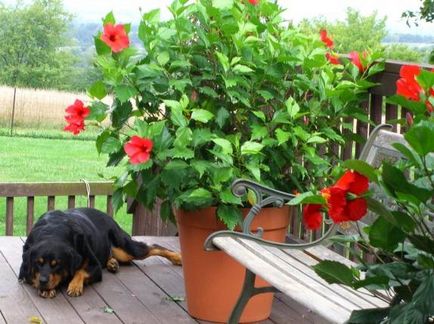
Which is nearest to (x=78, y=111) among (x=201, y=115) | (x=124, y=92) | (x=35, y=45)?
(x=124, y=92)

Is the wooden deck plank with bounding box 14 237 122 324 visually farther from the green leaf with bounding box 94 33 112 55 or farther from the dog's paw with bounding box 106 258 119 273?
the green leaf with bounding box 94 33 112 55

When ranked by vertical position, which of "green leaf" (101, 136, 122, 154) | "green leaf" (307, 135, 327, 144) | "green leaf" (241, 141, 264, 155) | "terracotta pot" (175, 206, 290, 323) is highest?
"green leaf" (307, 135, 327, 144)

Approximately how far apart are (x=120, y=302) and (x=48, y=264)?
17.0 inches

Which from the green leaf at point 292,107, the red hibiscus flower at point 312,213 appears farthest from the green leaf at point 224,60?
the red hibiscus flower at point 312,213

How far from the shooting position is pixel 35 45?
1334 cm

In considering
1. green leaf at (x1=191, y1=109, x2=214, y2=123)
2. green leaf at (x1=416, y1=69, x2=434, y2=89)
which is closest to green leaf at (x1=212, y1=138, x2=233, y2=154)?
green leaf at (x1=191, y1=109, x2=214, y2=123)

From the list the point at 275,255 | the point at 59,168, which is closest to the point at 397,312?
the point at 275,255

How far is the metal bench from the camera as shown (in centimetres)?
282

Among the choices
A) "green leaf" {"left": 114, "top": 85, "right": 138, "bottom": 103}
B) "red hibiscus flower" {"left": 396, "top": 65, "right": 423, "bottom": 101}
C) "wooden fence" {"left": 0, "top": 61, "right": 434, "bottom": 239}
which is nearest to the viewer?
"red hibiscus flower" {"left": 396, "top": 65, "right": 423, "bottom": 101}

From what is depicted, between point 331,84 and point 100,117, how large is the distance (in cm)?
107

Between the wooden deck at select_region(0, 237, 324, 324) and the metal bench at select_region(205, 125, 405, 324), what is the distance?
667 millimetres

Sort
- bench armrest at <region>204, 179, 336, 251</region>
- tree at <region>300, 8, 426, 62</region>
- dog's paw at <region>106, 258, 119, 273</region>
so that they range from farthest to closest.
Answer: tree at <region>300, 8, 426, 62</region> → dog's paw at <region>106, 258, 119, 273</region> → bench armrest at <region>204, 179, 336, 251</region>

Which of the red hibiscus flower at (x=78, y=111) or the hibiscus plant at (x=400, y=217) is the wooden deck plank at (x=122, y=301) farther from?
the hibiscus plant at (x=400, y=217)

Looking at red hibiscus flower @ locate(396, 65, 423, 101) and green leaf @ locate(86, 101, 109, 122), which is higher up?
red hibiscus flower @ locate(396, 65, 423, 101)
